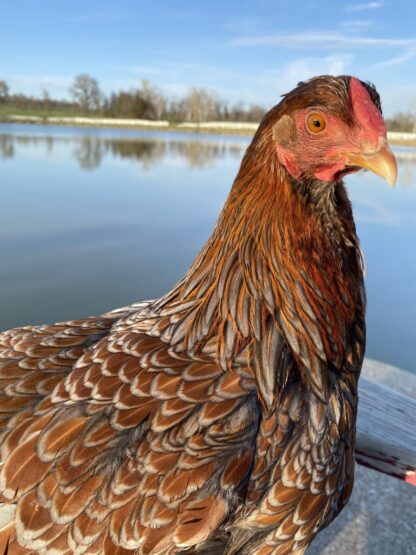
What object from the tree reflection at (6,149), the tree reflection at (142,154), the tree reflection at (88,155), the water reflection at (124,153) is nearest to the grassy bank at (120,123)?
the water reflection at (124,153)

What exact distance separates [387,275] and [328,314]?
4.54m

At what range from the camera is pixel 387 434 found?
1521 mm

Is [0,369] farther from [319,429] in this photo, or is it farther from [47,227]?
[47,227]

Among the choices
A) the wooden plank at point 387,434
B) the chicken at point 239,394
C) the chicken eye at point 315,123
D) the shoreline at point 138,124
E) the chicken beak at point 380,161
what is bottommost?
the wooden plank at point 387,434

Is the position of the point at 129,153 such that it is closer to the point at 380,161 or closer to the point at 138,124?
the point at 380,161

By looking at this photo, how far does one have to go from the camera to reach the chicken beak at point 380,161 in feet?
3.53

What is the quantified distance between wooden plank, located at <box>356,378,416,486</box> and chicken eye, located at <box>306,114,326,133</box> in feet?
3.63

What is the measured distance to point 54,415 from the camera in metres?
1.14

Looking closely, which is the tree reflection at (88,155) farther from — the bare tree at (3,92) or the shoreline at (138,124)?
the bare tree at (3,92)

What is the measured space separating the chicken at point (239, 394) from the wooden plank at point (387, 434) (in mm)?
226

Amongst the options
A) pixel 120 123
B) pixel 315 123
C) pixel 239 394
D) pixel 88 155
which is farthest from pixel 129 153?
pixel 120 123

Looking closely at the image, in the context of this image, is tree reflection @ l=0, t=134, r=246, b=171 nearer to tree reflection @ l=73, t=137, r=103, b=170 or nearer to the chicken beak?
tree reflection @ l=73, t=137, r=103, b=170

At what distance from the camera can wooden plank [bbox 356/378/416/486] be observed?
1.40 m

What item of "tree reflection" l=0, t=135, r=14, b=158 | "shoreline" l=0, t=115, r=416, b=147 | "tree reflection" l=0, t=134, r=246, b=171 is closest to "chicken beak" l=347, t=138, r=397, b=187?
"tree reflection" l=0, t=134, r=246, b=171
